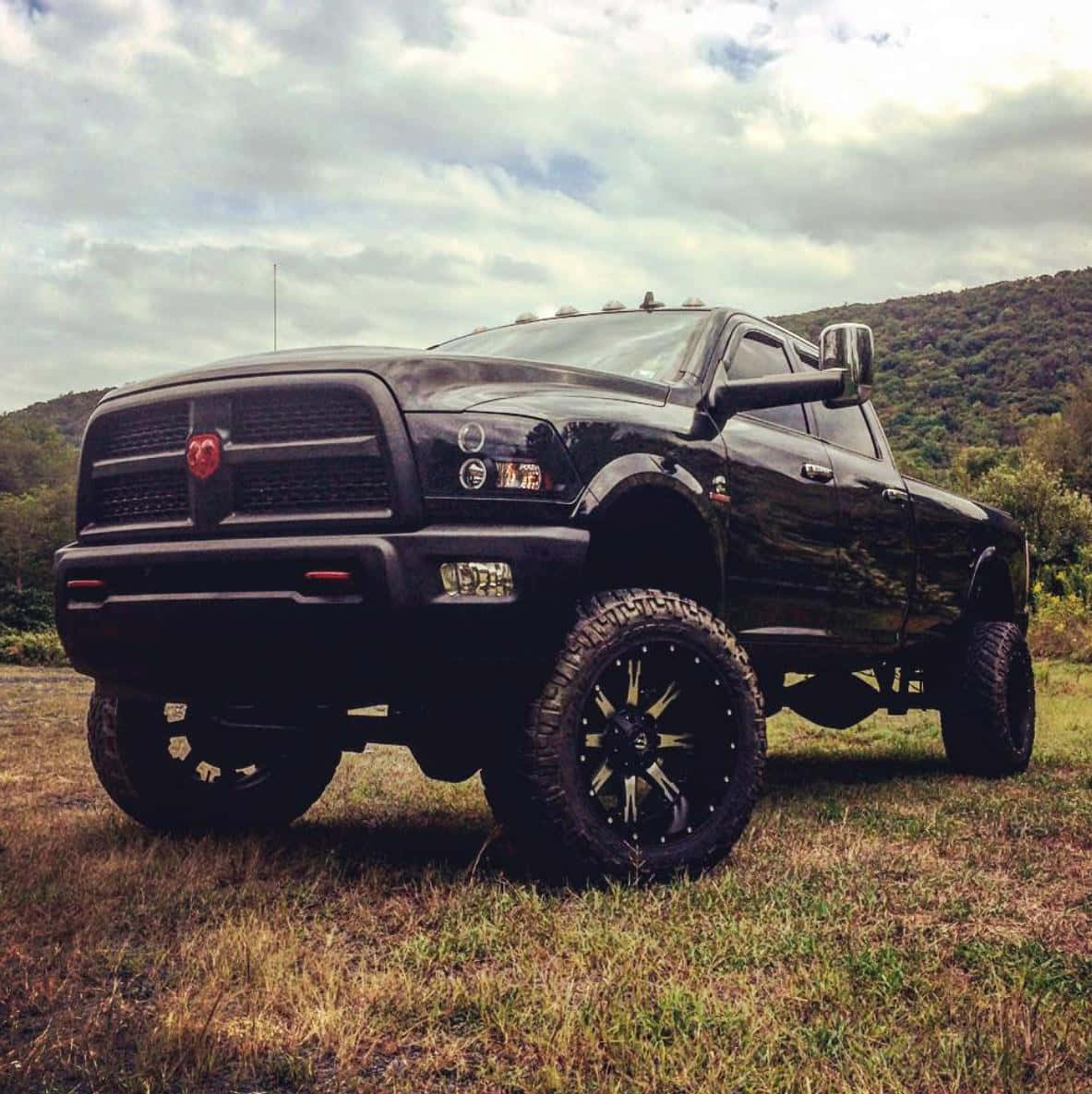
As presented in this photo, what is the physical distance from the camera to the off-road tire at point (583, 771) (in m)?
3.69

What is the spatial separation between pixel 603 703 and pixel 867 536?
2300 mm

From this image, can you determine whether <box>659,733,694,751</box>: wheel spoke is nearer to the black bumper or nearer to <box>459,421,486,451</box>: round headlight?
the black bumper

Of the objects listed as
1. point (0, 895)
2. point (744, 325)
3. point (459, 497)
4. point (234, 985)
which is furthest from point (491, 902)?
point (744, 325)

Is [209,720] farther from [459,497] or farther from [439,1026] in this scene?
[439,1026]

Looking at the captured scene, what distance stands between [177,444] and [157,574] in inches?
16.8

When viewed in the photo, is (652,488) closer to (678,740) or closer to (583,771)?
(678,740)

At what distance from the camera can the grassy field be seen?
241 cm

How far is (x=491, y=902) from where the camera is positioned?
11.6 feet

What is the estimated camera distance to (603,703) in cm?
388

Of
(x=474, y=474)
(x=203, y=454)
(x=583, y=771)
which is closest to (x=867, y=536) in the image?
(x=583, y=771)

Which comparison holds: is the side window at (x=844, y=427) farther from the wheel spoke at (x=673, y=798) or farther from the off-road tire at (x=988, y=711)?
the wheel spoke at (x=673, y=798)

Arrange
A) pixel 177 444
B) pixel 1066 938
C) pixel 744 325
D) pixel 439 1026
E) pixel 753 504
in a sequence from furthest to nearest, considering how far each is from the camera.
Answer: pixel 744 325
pixel 753 504
pixel 177 444
pixel 1066 938
pixel 439 1026

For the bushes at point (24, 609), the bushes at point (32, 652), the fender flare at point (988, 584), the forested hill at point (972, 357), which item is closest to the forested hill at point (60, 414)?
the forested hill at point (972, 357)

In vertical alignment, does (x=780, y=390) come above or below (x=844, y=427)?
above
